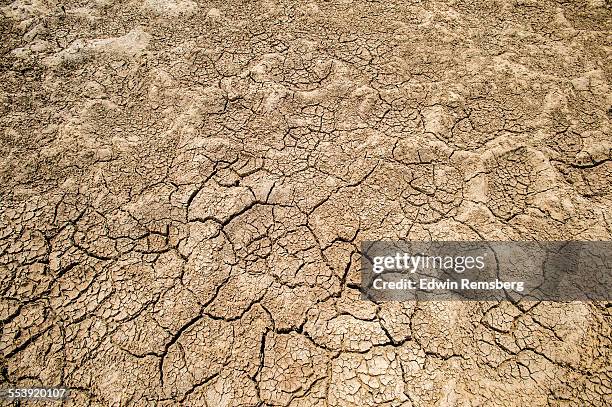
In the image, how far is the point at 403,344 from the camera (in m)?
1.46

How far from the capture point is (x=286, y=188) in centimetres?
186

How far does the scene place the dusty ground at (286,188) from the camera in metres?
1.42

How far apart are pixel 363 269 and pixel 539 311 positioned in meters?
0.74

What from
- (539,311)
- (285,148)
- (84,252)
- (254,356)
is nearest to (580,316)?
(539,311)

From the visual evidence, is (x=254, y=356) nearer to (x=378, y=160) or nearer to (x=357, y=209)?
(x=357, y=209)
